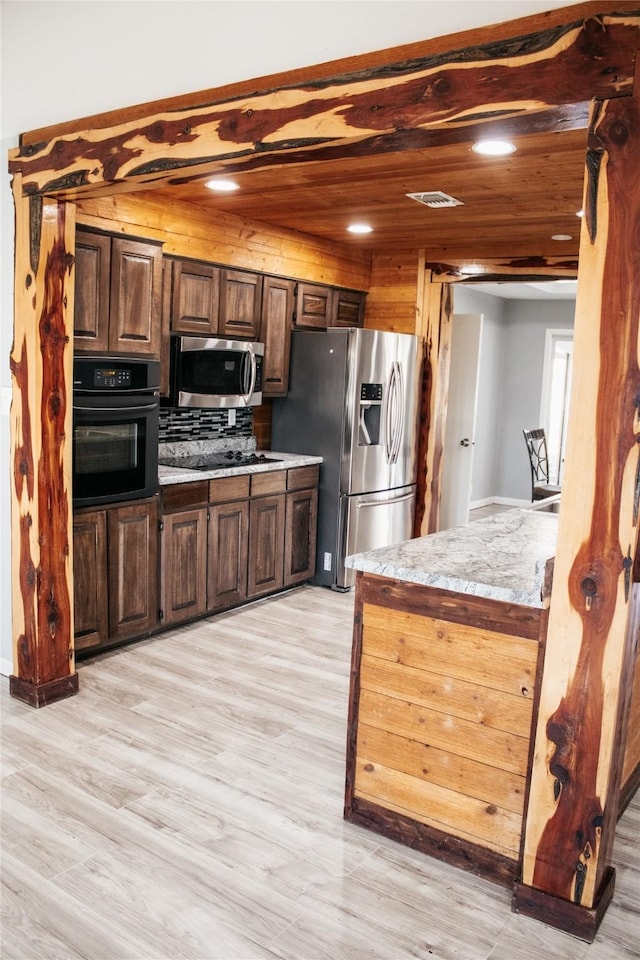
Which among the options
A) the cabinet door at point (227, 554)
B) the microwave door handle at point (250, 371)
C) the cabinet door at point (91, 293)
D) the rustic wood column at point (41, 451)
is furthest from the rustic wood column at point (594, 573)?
the microwave door handle at point (250, 371)

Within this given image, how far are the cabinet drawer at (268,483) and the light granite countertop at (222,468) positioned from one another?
0.03 meters

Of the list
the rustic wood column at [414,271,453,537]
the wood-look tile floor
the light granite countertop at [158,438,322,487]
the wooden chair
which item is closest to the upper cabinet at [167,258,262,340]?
the light granite countertop at [158,438,322,487]

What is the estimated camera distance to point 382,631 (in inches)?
100

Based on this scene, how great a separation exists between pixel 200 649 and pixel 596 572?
2.68m

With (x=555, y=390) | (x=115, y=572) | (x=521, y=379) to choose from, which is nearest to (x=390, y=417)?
(x=115, y=572)

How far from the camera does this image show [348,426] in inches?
208

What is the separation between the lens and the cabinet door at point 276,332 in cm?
522

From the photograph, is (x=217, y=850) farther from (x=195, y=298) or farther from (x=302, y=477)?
(x=195, y=298)

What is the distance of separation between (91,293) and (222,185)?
0.91m

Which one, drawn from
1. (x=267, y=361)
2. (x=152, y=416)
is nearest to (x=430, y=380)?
(x=267, y=361)

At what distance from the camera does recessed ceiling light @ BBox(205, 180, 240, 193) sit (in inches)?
155

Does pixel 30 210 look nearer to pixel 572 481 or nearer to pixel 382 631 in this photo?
pixel 382 631

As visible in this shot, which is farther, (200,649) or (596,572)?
(200,649)

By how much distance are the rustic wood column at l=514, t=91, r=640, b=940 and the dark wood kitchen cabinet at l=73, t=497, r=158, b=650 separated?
8.00ft
